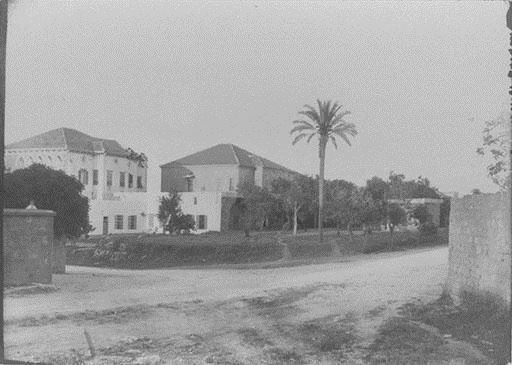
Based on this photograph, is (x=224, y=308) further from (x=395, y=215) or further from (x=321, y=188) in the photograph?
(x=395, y=215)

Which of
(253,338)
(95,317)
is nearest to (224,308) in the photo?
(253,338)

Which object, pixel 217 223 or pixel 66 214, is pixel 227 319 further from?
pixel 66 214

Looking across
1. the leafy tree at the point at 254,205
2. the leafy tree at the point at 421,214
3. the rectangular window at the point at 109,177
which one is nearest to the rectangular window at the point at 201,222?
the leafy tree at the point at 254,205

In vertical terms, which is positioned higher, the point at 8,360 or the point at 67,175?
the point at 67,175

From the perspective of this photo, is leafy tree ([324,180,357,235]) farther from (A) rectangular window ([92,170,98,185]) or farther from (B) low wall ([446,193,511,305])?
(A) rectangular window ([92,170,98,185])

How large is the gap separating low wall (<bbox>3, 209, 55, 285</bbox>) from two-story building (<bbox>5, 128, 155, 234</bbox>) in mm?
729

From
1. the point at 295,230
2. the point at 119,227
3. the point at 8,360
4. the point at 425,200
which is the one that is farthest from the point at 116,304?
the point at 425,200

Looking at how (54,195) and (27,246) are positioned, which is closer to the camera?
(54,195)

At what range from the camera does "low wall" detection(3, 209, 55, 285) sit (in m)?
5.84

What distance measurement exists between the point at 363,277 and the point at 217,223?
1581 millimetres

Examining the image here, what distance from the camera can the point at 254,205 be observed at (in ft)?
17.9

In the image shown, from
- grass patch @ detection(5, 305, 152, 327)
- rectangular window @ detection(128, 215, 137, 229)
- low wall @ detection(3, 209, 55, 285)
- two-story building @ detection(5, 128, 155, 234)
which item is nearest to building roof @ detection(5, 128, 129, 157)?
two-story building @ detection(5, 128, 155, 234)

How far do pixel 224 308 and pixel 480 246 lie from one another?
2355mm

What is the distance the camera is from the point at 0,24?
14.8 feet
